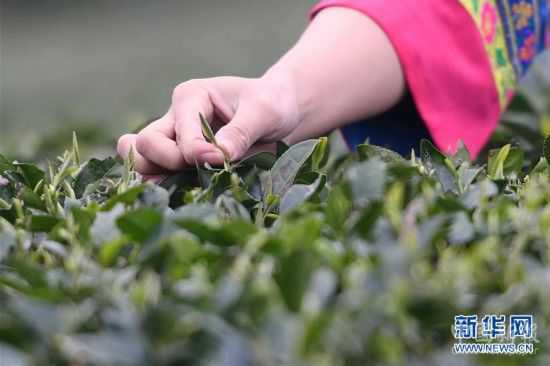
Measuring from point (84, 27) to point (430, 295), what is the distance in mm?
4237

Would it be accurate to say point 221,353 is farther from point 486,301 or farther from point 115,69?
point 115,69

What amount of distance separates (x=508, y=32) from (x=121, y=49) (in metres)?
3.10

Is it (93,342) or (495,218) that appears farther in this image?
(495,218)

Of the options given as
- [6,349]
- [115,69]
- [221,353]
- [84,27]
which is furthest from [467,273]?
[84,27]

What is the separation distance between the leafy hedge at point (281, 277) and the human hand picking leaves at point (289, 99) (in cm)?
16

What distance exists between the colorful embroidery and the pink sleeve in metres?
0.02

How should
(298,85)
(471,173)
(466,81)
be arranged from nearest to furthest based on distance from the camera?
(471,173)
(298,85)
(466,81)

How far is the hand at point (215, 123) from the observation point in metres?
0.96

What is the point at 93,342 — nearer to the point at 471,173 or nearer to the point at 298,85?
the point at 471,173

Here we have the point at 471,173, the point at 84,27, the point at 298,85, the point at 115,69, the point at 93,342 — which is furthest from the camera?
the point at 84,27

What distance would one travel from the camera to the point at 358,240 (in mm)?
642

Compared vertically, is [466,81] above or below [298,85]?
below

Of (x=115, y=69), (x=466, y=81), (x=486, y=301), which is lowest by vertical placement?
(x=115, y=69)

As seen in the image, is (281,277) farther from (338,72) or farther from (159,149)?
(338,72)
